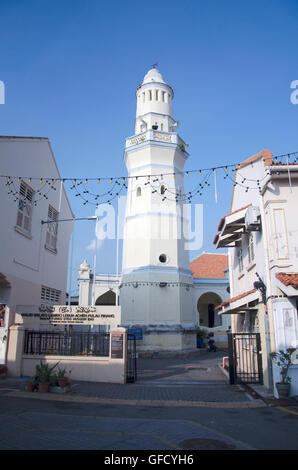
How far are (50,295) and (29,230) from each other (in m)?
3.88

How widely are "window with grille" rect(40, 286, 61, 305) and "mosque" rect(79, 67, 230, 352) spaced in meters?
7.90

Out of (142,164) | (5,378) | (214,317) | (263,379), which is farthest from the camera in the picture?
(214,317)

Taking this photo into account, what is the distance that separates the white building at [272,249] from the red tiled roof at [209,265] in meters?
22.2

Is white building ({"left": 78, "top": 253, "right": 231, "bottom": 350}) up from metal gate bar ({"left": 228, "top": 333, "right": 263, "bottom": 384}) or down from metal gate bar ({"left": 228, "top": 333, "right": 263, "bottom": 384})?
up

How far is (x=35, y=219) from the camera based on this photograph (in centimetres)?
1619

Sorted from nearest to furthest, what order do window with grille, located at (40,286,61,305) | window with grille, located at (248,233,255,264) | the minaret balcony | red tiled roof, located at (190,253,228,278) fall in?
window with grille, located at (248,233,255,264) → window with grille, located at (40,286,61,305) → the minaret balcony → red tiled roof, located at (190,253,228,278)

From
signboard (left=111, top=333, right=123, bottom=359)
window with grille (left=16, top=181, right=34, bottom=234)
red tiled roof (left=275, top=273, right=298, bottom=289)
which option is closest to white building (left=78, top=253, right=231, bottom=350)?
window with grille (left=16, top=181, right=34, bottom=234)

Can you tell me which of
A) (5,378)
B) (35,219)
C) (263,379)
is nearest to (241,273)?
(263,379)

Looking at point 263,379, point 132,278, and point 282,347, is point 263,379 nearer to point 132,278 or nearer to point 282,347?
point 282,347

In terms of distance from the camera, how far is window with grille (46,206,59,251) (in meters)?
17.8

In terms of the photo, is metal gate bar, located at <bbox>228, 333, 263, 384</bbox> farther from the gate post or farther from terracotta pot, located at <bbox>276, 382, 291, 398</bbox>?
terracotta pot, located at <bbox>276, 382, 291, 398</bbox>

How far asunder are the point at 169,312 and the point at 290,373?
51.8ft

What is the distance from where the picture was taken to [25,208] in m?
15.5
